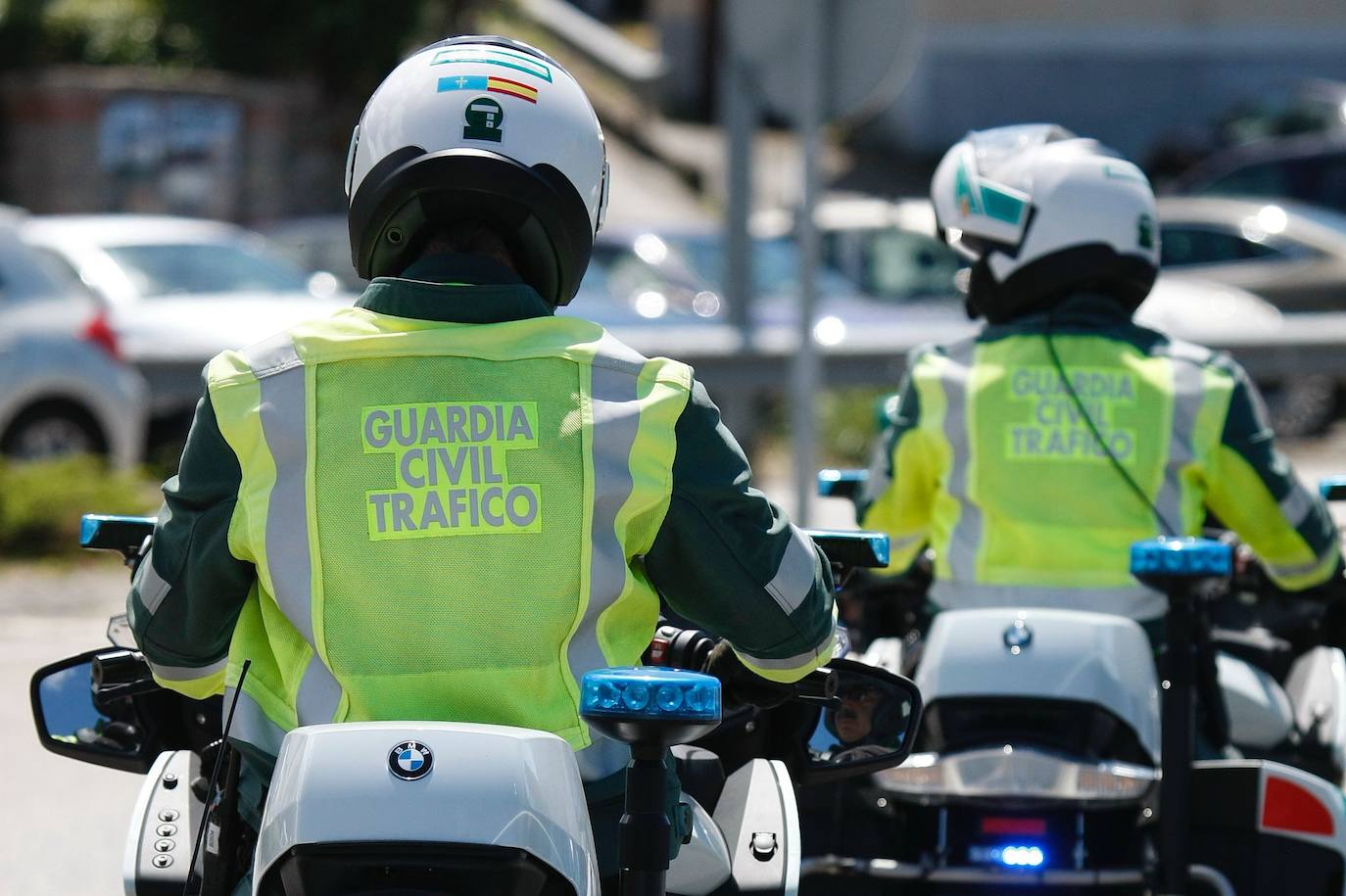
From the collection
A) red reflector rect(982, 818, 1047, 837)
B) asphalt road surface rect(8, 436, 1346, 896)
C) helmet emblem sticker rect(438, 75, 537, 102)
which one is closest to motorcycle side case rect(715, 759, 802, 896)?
red reflector rect(982, 818, 1047, 837)

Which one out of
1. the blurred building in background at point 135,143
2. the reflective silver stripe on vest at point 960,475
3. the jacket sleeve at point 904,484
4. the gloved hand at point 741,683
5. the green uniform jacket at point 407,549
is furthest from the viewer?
the blurred building in background at point 135,143

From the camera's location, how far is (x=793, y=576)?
287cm

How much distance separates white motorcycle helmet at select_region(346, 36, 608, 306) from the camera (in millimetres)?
2926

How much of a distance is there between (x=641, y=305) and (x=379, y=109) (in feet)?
38.6

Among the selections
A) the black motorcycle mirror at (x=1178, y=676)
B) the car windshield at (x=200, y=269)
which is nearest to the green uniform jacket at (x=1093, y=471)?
the black motorcycle mirror at (x=1178, y=676)

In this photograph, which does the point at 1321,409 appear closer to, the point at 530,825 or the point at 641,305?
the point at 641,305

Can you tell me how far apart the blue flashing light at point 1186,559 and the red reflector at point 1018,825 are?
515 mm

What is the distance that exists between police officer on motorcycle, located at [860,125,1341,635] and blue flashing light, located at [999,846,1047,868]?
543 mm

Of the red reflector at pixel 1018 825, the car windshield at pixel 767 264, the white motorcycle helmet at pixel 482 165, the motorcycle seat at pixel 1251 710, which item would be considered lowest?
the red reflector at pixel 1018 825

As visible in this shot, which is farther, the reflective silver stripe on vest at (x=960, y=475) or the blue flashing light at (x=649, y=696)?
the reflective silver stripe on vest at (x=960, y=475)

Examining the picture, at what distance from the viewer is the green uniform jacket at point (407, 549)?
2.71 metres

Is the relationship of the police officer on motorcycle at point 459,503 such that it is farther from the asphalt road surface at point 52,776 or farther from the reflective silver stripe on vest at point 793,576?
the asphalt road surface at point 52,776

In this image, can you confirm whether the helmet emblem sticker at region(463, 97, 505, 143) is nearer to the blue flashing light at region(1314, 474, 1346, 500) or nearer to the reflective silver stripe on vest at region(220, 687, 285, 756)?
the reflective silver stripe on vest at region(220, 687, 285, 756)

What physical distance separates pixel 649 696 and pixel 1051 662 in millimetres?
1669
